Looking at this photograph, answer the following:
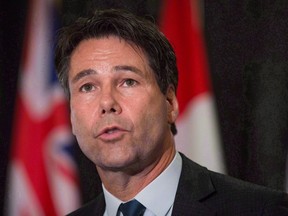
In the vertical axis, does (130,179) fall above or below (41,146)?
above

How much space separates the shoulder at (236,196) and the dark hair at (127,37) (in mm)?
200

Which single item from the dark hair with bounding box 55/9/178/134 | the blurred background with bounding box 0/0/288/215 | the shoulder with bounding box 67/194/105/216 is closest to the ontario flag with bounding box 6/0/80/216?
the blurred background with bounding box 0/0/288/215

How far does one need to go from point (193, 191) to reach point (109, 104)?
0.24 metres

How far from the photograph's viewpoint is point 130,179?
1403mm

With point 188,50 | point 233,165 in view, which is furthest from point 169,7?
point 233,165

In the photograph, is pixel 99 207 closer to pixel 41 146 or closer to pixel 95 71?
pixel 95 71

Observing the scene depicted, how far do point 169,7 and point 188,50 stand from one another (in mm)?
129

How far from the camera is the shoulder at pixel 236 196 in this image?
1.34 m

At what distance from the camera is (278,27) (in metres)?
1.79

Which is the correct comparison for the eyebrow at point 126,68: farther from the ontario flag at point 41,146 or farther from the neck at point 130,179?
the ontario flag at point 41,146

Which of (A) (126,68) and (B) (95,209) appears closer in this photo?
(A) (126,68)

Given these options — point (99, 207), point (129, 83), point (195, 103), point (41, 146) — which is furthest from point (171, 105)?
point (41, 146)

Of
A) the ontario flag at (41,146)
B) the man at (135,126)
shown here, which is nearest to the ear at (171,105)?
the man at (135,126)

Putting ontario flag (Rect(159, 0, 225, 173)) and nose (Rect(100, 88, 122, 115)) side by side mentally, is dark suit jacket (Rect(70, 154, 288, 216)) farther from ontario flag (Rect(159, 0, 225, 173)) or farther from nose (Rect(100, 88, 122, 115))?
ontario flag (Rect(159, 0, 225, 173))
